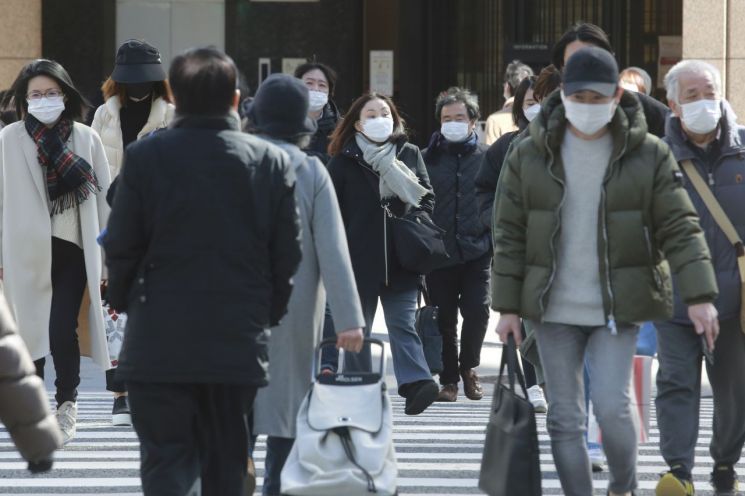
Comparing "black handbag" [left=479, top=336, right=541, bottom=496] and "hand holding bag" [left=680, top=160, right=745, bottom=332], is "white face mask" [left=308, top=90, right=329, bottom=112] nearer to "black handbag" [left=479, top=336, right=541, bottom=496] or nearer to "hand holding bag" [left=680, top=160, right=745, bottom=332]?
"hand holding bag" [left=680, top=160, right=745, bottom=332]

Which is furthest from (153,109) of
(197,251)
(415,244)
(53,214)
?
(197,251)

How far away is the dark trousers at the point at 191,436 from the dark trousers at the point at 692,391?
86.7 inches

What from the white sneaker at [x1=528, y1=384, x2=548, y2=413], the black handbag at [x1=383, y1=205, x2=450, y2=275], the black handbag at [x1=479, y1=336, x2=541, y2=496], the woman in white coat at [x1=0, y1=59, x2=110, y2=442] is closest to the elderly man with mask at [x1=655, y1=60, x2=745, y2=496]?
the black handbag at [x1=479, y1=336, x2=541, y2=496]

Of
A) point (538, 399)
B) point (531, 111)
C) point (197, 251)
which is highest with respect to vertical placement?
point (531, 111)

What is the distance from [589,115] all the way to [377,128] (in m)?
3.58

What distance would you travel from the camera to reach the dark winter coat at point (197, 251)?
557 centimetres

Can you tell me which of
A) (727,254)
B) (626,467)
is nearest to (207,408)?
(626,467)

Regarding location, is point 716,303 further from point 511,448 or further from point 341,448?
point 341,448

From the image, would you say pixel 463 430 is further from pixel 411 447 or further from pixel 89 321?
pixel 89 321

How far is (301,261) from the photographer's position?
6105 millimetres

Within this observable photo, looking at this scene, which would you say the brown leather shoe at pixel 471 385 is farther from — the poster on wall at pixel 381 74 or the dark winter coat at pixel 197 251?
the poster on wall at pixel 381 74

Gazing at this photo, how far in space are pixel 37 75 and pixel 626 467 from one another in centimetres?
403

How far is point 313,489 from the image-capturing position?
6.18m

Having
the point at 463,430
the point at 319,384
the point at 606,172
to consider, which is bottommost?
the point at 463,430
